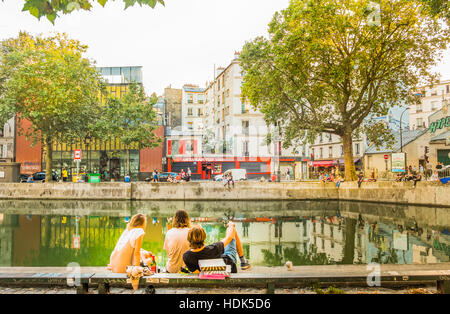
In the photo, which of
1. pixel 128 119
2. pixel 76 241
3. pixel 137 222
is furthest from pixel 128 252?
pixel 128 119

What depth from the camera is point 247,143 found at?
3753 cm

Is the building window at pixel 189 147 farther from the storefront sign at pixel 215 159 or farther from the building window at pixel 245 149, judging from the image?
the building window at pixel 245 149

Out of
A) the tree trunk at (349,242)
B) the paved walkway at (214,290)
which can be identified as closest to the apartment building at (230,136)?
the tree trunk at (349,242)

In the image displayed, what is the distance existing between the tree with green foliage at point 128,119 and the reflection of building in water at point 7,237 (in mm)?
12871

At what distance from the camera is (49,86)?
2331 cm

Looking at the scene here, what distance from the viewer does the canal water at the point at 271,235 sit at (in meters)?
8.13

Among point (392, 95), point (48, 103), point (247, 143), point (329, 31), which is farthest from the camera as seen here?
point (247, 143)

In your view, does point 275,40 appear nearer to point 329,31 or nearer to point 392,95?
point 329,31

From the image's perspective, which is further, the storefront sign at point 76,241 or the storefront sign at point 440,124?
the storefront sign at point 440,124

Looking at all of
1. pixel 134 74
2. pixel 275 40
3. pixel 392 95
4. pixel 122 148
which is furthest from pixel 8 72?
pixel 392 95

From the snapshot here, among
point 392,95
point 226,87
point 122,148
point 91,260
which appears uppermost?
point 226,87

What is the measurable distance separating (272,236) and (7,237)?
965 centimetres

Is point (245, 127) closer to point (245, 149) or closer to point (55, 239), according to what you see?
point (245, 149)

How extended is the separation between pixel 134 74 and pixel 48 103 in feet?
57.1
